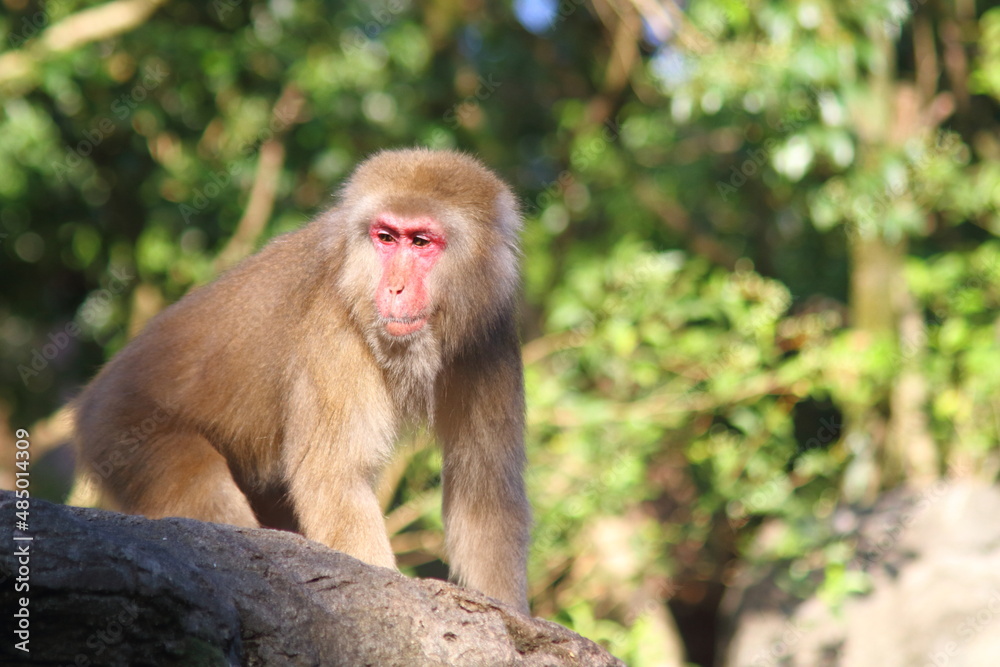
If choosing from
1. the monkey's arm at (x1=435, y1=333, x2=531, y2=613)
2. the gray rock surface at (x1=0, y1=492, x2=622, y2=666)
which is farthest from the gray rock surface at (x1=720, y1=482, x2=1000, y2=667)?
the gray rock surface at (x1=0, y1=492, x2=622, y2=666)

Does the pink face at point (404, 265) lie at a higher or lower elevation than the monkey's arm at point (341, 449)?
higher

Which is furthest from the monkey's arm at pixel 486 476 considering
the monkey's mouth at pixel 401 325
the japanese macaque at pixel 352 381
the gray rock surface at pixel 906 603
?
the gray rock surface at pixel 906 603

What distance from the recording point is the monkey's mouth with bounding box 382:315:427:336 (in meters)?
4.13

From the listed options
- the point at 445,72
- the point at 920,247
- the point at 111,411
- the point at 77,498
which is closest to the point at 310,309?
the point at 111,411

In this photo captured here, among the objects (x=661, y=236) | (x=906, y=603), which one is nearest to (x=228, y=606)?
(x=906, y=603)

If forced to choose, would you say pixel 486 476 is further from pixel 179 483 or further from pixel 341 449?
pixel 179 483

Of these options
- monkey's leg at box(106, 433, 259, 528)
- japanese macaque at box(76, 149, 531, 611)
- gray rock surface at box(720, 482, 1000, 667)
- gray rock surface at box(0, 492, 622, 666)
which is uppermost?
gray rock surface at box(720, 482, 1000, 667)

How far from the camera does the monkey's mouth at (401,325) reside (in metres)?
4.13

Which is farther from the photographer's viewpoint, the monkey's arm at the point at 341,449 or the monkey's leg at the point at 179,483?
the monkey's leg at the point at 179,483

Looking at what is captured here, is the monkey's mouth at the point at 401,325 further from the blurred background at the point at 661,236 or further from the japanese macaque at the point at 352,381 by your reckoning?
the blurred background at the point at 661,236

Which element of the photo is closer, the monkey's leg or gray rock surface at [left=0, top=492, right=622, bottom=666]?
gray rock surface at [left=0, top=492, right=622, bottom=666]

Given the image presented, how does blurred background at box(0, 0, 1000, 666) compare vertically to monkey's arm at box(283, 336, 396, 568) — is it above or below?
above

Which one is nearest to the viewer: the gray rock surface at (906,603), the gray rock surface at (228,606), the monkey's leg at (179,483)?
the gray rock surface at (228,606)

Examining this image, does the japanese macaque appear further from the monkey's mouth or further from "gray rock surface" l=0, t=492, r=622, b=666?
"gray rock surface" l=0, t=492, r=622, b=666
